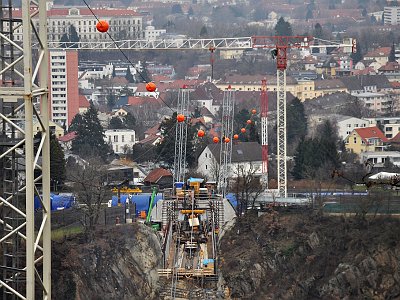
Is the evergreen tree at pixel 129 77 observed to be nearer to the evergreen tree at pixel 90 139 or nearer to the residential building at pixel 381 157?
the evergreen tree at pixel 90 139

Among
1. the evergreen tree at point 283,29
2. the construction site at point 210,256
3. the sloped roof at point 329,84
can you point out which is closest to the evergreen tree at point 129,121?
the sloped roof at point 329,84

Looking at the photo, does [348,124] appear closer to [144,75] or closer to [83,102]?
[83,102]

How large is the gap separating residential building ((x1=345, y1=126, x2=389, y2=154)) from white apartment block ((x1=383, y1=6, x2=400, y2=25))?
46.4 meters

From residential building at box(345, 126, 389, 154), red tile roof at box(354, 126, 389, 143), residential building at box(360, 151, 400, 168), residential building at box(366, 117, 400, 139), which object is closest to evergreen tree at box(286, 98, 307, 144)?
residential building at box(345, 126, 389, 154)

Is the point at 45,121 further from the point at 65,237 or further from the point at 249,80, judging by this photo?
the point at 249,80

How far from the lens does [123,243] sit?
22.4m

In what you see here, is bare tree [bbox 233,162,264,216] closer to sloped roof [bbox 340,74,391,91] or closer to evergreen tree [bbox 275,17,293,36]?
sloped roof [bbox 340,74,391,91]

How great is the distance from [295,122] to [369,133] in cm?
233

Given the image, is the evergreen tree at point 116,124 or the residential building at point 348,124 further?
the evergreen tree at point 116,124

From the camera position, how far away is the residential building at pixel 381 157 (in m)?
34.1

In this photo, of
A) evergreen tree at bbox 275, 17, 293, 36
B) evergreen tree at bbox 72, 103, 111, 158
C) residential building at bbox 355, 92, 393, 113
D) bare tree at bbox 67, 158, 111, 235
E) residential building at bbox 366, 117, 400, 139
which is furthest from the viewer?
evergreen tree at bbox 275, 17, 293, 36

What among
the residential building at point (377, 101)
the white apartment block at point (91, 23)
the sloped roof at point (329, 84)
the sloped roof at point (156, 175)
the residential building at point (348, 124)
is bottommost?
the sloped roof at point (156, 175)

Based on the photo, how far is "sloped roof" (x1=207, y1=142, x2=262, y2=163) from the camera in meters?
31.7

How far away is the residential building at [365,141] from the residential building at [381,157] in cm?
173
